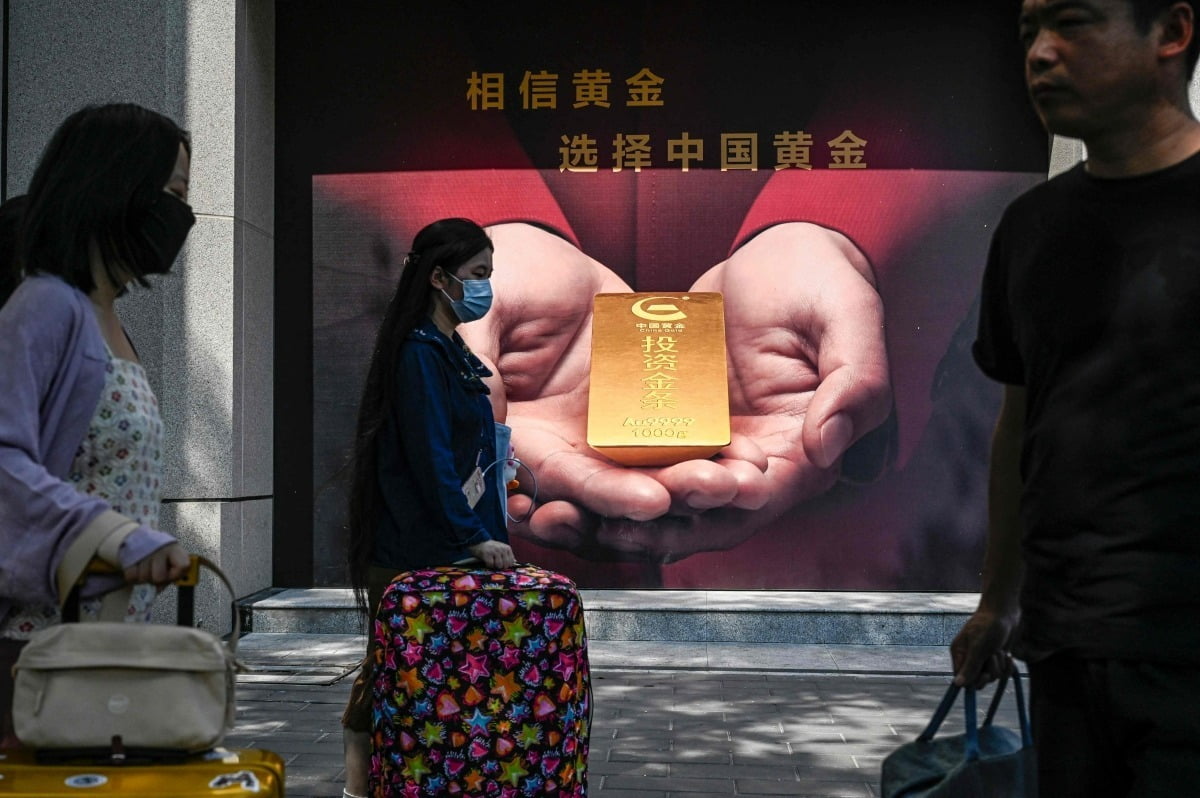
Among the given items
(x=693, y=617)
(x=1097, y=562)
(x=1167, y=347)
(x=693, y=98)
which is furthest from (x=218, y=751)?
(x=693, y=98)

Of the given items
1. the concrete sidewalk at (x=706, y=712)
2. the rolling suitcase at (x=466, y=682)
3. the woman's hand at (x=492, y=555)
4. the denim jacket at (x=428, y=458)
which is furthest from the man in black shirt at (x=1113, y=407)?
the concrete sidewalk at (x=706, y=712)

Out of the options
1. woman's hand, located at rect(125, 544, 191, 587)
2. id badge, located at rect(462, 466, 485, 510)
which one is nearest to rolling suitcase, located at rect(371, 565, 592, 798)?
id badge, located at rect(462, 466, 485, 510)

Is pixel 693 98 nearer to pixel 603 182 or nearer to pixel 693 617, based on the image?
pixel 603 182

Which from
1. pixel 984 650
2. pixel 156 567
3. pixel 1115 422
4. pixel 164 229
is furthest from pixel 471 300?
pixel 1115 422

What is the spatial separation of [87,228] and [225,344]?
20.9 ft

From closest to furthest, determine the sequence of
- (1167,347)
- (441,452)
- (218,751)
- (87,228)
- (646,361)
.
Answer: (1167,347) < (218,751) < (87,228) < (441,452) < (646,361)

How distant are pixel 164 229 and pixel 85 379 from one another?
33 cm

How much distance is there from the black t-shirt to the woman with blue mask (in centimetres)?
210

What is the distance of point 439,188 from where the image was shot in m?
9.52

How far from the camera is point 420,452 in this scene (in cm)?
409

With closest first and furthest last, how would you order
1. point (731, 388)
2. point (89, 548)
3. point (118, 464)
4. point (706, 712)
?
point (89, 548)
point (118, 464)
point (706, 712)
point (731, 388)

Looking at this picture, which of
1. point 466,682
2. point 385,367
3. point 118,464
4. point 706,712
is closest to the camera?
point 118,464

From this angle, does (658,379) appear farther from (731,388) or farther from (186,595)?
(186,595)

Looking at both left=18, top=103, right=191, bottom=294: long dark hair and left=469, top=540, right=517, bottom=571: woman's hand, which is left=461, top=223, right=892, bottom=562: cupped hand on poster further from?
left=18, top=103, right=191, bottom=294: long dark hair
